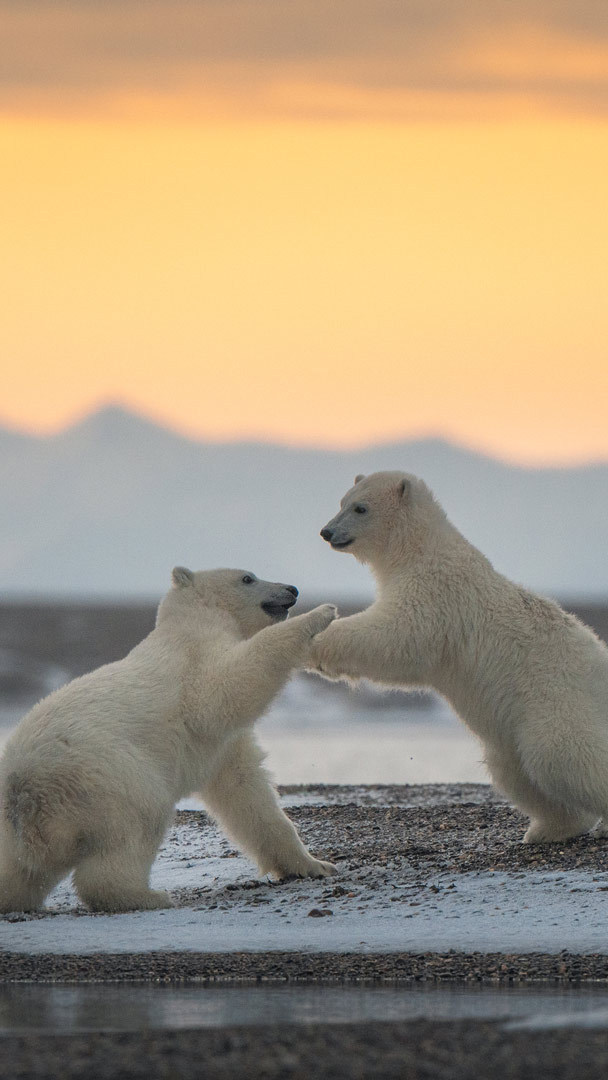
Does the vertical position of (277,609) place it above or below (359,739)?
above

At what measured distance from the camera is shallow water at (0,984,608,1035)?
19.7 ft

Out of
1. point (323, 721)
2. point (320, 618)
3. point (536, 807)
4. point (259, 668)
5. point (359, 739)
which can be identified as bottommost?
point (536, 807)

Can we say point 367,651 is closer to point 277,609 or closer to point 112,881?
point 277,609

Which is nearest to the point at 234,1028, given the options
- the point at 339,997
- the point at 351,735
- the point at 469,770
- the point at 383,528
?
the point at 339,997

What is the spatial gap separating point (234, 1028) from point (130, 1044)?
0.45 metres

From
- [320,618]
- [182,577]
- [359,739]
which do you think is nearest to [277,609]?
[182,577]

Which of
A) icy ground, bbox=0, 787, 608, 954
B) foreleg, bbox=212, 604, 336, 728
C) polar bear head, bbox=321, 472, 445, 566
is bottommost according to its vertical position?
icy ground, bbox=0, 787, 608, 954

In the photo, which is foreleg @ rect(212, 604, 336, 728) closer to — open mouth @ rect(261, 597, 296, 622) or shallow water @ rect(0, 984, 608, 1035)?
open mouth @ rect(261, 597, 296, 622)

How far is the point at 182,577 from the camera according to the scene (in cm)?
972

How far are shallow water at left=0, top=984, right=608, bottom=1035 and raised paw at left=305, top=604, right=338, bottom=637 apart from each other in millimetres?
2700

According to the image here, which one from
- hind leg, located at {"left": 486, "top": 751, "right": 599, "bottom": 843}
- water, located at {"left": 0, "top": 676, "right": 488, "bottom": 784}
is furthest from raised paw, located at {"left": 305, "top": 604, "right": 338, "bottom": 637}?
water, located at {"left": 0, "top": 676, "right": 488, "bottom": 784}

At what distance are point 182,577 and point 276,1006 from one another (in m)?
3.83

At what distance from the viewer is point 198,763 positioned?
895 cm

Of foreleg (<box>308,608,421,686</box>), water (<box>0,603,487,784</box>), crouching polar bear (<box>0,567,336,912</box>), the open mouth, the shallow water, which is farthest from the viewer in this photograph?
water (<box>0,603,487,784</box>)
